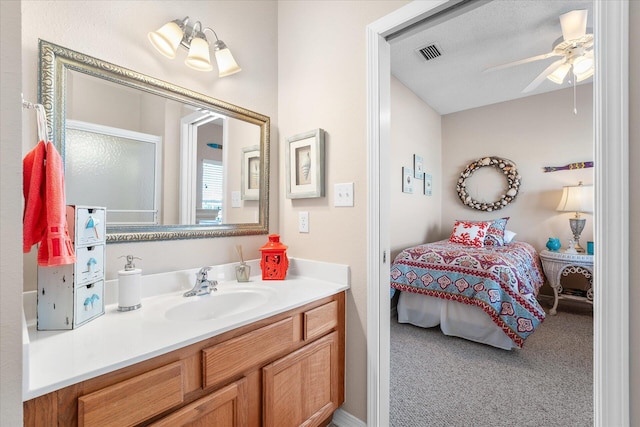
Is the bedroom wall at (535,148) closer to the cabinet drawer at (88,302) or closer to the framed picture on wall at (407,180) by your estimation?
the framed picture on wall at (407,180)

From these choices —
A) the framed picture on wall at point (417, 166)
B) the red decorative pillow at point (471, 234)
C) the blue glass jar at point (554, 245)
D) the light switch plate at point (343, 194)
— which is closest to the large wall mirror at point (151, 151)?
the light switch plate at point (343, 194)

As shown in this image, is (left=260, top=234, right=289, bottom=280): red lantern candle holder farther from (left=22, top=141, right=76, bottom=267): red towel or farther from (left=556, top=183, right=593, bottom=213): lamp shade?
(left=556, top=183, right=593, bottom=213): lamp shade

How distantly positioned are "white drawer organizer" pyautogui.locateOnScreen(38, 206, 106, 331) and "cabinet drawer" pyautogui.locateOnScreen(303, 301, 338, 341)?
2.59 feet

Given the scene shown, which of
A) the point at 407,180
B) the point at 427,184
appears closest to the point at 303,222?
Answer: the point at 407,180

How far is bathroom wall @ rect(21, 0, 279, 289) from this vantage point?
1.00 metres

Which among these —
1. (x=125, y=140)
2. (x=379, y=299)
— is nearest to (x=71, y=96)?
(x=125, y=140)

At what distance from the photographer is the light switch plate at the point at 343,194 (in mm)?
1464

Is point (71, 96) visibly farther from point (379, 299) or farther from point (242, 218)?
point (379, 299)

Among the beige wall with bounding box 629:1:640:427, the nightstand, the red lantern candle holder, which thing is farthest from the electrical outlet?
the nightstand

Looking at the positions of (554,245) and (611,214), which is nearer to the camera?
(611,214)

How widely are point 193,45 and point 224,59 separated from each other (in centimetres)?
16

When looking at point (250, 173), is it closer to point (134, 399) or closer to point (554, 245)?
point (134, 399)

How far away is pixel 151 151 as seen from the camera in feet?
4.25

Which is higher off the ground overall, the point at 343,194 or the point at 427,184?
the point at 427,184
